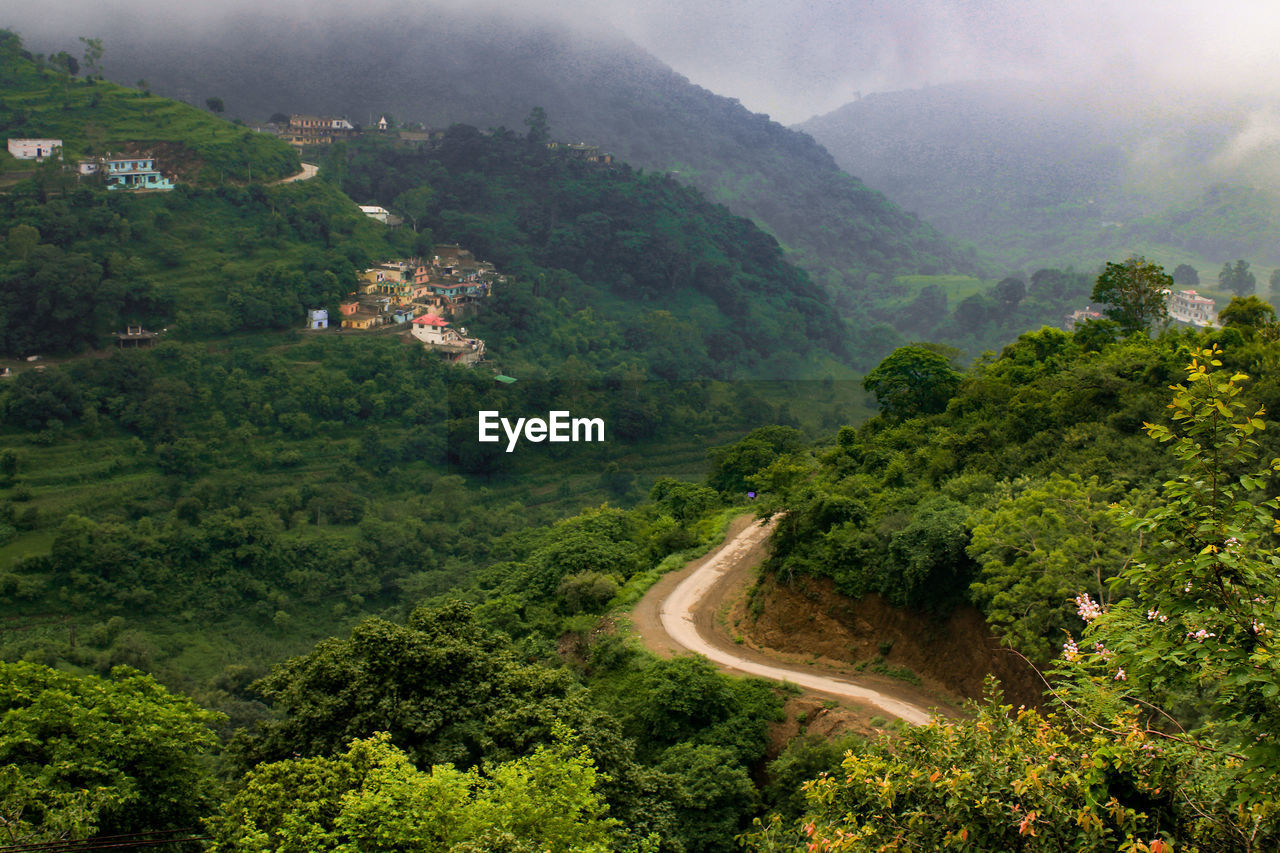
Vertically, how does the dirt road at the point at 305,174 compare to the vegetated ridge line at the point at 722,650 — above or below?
above

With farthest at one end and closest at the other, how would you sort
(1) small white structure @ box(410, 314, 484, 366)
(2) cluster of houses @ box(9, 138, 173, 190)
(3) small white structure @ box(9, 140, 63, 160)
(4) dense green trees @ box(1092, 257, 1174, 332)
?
1. (3) small white structure @ box(9, 140, 63, 160)
2. (2) cluster of houses @ box(9, 138, 173, 190)
3. (1) small white structure @ box(410, 314, 484, 366)
4. (4) dense green trees @ box(1092, 257, 1174, 332)

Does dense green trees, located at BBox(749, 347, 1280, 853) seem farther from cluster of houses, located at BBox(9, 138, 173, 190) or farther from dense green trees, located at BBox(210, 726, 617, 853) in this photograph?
cluster of houses, located at BBox(9, 138, 173, 190)

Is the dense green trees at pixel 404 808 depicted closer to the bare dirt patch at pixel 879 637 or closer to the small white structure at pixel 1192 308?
the bare dirt patch at pixel 879 637

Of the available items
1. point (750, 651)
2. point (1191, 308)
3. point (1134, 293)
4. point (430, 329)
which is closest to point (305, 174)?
point (430, 329)

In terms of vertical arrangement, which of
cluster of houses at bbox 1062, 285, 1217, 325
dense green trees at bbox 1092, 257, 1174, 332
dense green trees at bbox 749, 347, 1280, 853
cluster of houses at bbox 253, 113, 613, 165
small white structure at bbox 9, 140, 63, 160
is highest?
cluster of houses at bbox 253, 113, 613, 165

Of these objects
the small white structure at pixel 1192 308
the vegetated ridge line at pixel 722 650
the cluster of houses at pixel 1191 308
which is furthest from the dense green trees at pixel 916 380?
the small white structure at pixel 1192 308

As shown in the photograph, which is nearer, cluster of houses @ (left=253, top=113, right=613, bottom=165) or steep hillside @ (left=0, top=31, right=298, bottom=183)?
steep hillside @ (left=0, top=31, right=298, bottom=183)

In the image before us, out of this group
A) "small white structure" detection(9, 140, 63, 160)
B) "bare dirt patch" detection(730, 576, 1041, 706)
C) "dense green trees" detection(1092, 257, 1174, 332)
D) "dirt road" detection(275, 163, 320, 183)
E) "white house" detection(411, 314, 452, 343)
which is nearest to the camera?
"bare dirt patch" detection(730, 576, 1041, 706)

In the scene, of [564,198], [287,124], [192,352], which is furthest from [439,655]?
[287,124]

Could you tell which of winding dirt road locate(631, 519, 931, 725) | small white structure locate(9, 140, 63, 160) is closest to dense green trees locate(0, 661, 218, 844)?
winding dirt road locate(631, 519, 931, 725)
